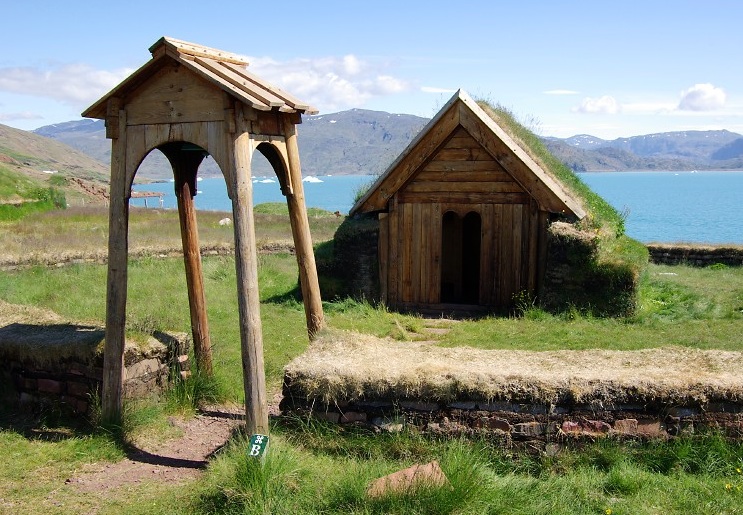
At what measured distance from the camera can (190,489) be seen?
5727 millimetres

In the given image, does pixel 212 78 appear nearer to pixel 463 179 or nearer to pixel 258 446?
pixel 258 446

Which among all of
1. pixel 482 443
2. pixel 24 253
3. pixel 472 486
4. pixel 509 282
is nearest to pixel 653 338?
pixel 509 282

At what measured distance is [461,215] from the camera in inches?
571

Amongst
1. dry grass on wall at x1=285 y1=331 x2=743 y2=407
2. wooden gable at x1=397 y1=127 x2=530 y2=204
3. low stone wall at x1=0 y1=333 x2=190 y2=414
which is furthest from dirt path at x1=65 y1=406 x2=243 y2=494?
wooden gable at x1=397 y1=127 x2=530 y2=204

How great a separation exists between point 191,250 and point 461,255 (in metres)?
10.6

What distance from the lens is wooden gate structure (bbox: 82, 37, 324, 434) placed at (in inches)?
263

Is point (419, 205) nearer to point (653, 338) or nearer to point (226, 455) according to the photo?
point (653, 338)

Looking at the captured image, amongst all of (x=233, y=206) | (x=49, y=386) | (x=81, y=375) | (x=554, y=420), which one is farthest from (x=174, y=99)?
(x=554, y=420)

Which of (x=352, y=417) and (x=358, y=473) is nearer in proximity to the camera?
(x=358, y=473)

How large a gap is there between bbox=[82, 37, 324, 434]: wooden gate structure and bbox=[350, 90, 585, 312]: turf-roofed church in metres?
6.52

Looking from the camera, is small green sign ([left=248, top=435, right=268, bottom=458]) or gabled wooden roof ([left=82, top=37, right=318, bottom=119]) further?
gabled wooden roof ([left=82, top=37, right=318, bottom=119])

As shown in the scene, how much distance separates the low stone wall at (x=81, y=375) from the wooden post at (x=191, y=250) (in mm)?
475

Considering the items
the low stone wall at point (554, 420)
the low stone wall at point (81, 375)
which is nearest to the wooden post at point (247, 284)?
the low stone wall at point (554, 420)

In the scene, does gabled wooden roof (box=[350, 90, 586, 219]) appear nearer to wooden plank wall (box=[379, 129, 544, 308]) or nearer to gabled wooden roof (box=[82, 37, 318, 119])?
wooden plank wall (box=[379, 129, 544, 308])
